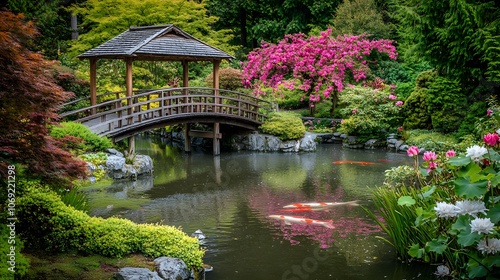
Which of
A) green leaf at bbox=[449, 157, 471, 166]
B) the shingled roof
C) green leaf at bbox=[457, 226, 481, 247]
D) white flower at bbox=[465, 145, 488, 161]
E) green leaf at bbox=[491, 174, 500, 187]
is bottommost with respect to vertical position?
green leaf at bbox=[457, 226, 481, 247]

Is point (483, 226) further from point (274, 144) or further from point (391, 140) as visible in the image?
point (391, 140)

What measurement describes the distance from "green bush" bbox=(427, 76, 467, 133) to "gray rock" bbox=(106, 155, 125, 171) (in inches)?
425

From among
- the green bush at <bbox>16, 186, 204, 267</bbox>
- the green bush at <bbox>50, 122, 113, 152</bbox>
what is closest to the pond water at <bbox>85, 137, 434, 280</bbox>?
the green bush at <bbox>16, 186, 204, 267</bbox>

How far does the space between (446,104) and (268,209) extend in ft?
32.1

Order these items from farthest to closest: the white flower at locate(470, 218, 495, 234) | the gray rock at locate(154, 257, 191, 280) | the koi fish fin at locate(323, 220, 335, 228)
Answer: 1. the koi fish fin at locate(323, 220, 335, 228)
2. the gray rock at locate(154, 257, 191, 280)
3. the white flower at locate(470, 218, 495, 234)

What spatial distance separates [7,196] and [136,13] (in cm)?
1602

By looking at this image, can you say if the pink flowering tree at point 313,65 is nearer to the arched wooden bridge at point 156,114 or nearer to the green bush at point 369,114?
the green bush at point 369,114

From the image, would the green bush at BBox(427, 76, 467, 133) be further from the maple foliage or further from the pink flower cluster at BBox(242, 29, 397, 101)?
the maple foliage

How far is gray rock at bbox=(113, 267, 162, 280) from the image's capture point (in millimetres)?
6180

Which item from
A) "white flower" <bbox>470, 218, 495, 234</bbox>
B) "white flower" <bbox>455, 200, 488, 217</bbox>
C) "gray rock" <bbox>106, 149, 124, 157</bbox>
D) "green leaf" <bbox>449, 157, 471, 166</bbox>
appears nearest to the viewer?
"white flower" <bbox>470, 218, 495, 234</bbox>

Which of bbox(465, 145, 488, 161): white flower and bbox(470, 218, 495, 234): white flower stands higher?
bbox(465, 145, 488, 161): white flower

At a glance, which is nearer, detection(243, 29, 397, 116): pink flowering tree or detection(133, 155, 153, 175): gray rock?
detection(133, 155, 153, 175): gray rock

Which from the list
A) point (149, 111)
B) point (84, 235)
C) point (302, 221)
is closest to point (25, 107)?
point (84, 235)

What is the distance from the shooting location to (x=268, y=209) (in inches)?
443
